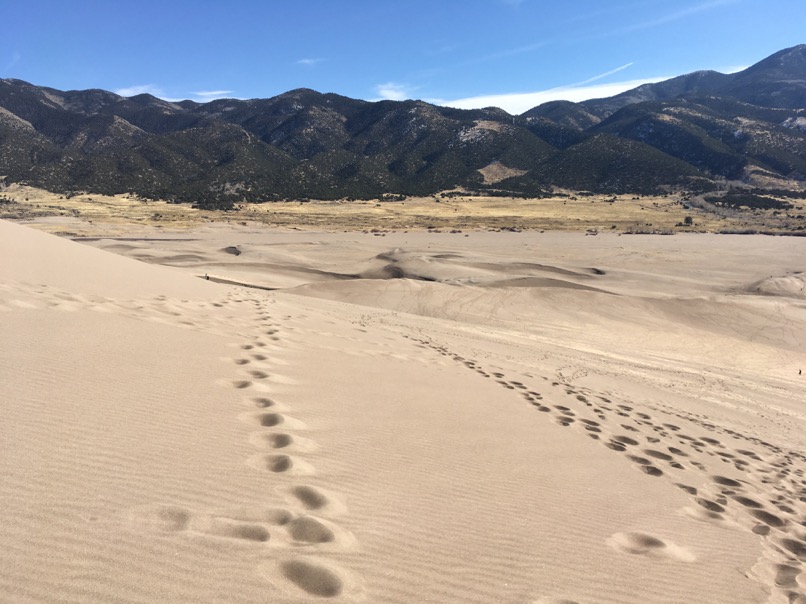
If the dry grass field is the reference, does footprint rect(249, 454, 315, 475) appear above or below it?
below

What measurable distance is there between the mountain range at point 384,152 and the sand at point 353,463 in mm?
56011

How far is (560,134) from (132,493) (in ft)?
459

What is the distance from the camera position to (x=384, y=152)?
4493 inches

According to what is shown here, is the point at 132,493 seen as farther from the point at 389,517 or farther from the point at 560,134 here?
the point at 560,134

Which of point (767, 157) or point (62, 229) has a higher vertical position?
point (767, 157)

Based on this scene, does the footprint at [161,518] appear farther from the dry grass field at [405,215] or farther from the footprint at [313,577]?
the dry grass field at [405,215]

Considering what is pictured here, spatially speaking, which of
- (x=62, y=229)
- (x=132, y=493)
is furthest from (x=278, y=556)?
(x=62, y=229)

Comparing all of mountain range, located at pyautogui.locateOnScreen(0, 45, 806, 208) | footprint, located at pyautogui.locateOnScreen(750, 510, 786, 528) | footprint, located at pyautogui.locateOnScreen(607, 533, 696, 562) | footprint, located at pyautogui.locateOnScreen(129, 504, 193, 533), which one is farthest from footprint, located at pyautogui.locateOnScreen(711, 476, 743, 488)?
mountain range, located at pyautogui.locateOnScreen(0, 45, 806, 208)

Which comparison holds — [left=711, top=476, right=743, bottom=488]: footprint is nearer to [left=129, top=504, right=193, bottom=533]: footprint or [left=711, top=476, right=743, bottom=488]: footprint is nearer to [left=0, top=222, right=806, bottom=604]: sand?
[left=0, top=222, right=806, bottom=604]: sand

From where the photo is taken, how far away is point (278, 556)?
2.25 m

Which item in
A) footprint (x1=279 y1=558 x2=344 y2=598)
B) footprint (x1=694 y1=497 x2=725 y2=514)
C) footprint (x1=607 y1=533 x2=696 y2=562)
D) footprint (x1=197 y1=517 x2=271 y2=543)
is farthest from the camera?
footprint (x1=694 y1=497 x2=725 y2=514)

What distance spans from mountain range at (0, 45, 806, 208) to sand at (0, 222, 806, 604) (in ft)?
184

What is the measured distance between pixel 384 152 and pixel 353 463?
11618 centimetres

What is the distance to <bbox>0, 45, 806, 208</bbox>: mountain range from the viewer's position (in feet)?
266
